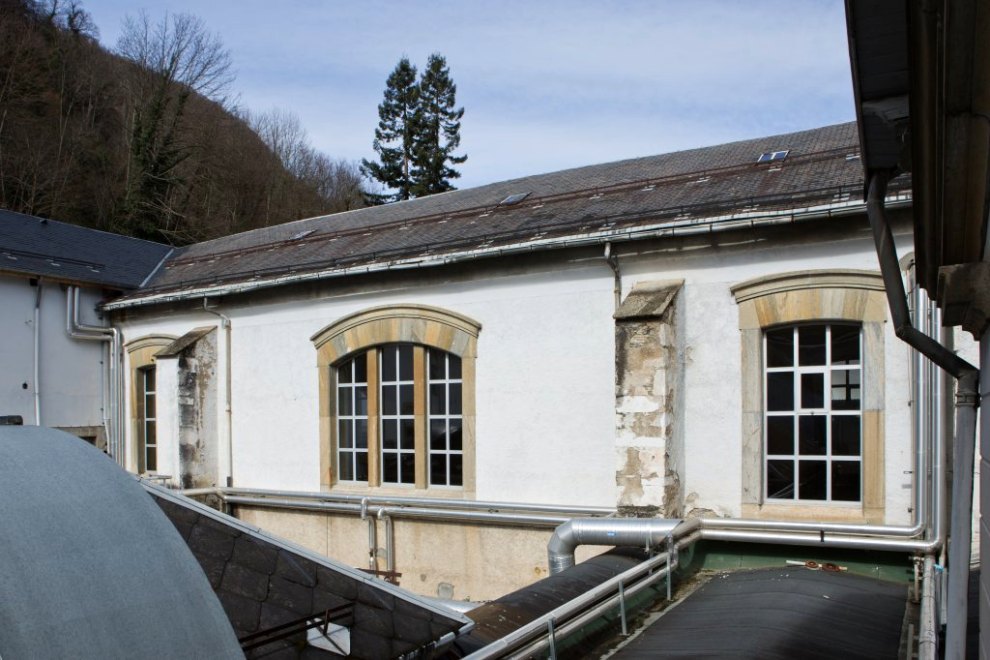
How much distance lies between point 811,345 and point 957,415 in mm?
6478

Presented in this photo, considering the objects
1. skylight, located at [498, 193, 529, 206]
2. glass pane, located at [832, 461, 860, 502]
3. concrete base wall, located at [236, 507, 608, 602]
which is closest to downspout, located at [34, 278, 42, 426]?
concrete base wall, located at [236, 507, 608, 602]

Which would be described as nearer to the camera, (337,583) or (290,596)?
(290,596)

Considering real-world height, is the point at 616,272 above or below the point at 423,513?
above

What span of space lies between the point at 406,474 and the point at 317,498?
1.40 meters

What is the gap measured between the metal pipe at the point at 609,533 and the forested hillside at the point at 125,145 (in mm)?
27252

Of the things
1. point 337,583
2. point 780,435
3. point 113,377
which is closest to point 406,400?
point 780,435

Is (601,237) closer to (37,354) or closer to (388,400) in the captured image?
(388,400)

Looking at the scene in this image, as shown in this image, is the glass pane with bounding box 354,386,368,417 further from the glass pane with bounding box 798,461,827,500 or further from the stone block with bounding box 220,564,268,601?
the stone block with bounding box 220,564,268,601

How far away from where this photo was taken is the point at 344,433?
12477 mm

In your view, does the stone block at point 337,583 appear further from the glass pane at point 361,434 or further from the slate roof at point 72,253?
the slate roof at point 72,253

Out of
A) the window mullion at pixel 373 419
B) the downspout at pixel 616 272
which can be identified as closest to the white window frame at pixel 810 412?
the downspout at pixel 616 272

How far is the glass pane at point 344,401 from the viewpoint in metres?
12.4

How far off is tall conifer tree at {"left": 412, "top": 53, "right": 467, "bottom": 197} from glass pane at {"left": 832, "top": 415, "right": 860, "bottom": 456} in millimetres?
33988

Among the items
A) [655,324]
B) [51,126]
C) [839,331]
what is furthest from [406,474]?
[51,126]
